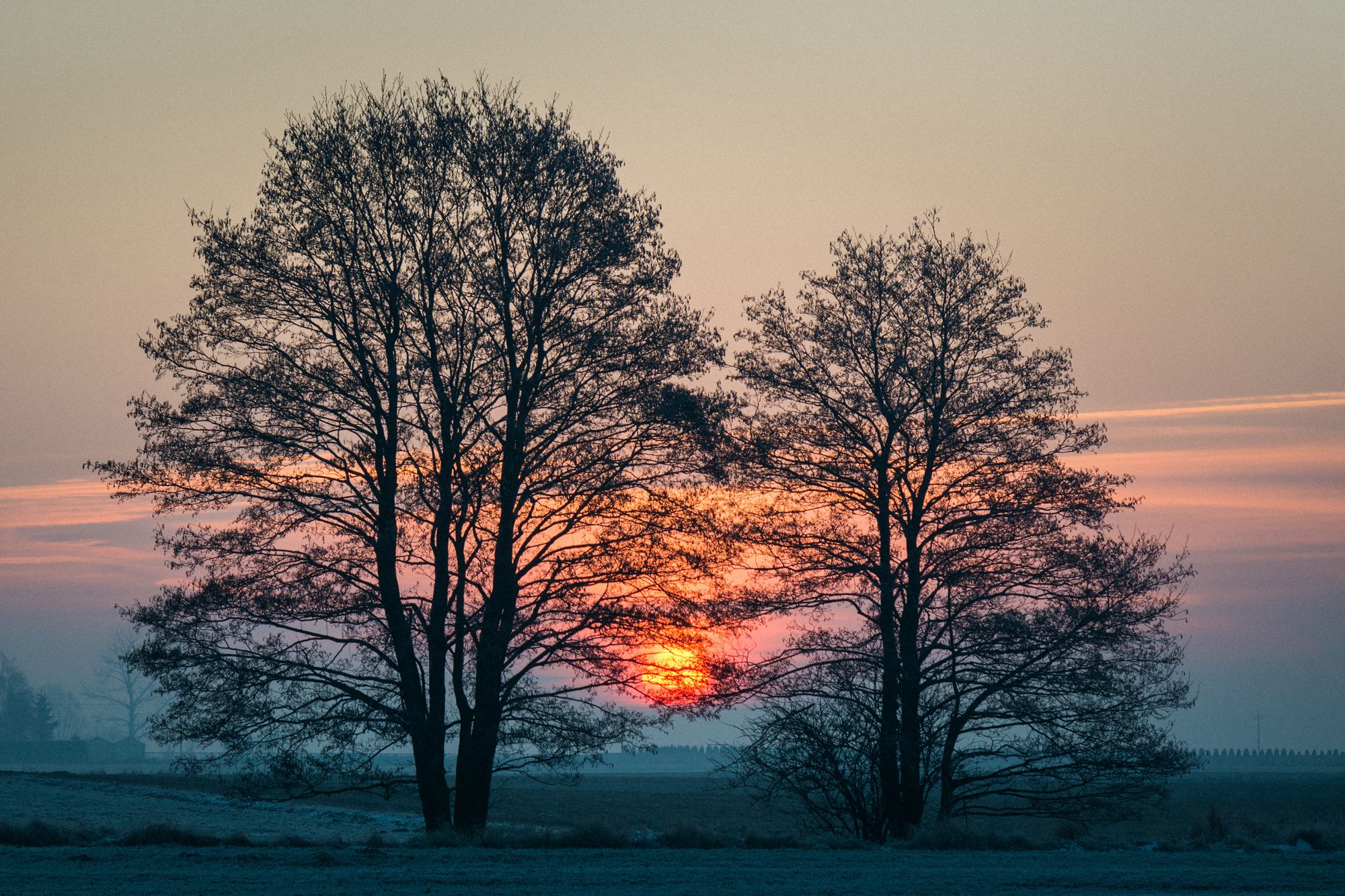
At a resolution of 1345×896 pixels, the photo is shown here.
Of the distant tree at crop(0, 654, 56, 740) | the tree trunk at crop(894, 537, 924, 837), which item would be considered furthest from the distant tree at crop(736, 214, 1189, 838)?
the distant tree at crop(0, 654, 56, 740)

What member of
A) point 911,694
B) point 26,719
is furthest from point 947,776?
point 26,719

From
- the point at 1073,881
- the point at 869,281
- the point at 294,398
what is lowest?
the point at 1073,881

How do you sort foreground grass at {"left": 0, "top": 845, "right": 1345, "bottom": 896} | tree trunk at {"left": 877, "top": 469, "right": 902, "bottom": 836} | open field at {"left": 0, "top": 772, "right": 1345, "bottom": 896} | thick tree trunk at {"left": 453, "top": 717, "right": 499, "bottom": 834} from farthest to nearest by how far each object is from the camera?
tree trunk at {"left": 877, "top": 469, "right": 902, "bottom": 836}
thick tree trunk at {"left": 453, "top": 717, "right": 499, "bottom": 834}
open field at {"left": 0, "top": 772, "right": 1345, "bottom": 896}
foreground grass at {"left": 0, "top": 845, "right": 1345, "bottom": 896}

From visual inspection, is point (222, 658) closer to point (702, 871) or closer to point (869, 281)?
point (702, 871)

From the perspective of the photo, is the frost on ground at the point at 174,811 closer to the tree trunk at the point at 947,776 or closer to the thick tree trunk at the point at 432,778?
the thick tree trunk at the point at 432,778

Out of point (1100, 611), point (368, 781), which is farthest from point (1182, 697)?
point (368, 781)

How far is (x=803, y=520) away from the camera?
2030 cm

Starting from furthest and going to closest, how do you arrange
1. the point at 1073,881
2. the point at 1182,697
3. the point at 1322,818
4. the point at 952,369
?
the point at 1322,818 → the point at 952,369 → the point at 1182,697 → the point at 1073,881

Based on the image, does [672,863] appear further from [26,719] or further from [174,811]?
[26,719]

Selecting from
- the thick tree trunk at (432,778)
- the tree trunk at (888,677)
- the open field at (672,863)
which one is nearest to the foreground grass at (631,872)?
the open field at (672,863)

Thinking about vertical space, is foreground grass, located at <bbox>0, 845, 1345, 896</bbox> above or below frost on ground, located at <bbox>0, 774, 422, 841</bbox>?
above

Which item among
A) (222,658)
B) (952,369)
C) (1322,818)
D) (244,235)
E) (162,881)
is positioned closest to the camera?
(162,881)

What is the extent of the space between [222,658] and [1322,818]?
46242mm

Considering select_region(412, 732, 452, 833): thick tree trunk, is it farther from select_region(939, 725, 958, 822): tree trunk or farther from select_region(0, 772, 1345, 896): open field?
select_region(939, 725, 958, 822): tree trunk
